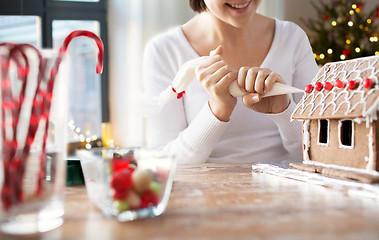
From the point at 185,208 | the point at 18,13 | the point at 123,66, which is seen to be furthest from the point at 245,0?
the point at 18,13

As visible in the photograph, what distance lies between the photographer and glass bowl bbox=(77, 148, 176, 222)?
60 cm

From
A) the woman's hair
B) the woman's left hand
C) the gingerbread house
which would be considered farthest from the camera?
the woman's hair

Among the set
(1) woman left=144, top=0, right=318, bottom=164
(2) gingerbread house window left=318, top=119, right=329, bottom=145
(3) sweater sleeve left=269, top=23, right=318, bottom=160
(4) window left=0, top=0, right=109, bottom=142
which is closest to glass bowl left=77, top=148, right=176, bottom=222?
(2) gingerbread house window left=318, top=119, right=329, bottom=145

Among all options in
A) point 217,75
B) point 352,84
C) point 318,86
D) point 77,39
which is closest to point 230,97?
point 217,75

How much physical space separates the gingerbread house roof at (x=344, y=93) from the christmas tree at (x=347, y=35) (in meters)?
2.57

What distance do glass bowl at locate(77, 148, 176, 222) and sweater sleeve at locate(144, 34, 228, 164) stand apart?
2.16 feet

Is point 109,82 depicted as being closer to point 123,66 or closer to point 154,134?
point 123,66

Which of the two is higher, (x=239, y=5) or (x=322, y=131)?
(x=239, y=5)

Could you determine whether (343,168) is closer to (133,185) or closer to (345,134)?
(345,134)

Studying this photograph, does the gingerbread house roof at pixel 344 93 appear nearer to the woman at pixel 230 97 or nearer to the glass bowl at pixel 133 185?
the woman at pixel 230 97

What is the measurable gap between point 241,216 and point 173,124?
0.95 meters

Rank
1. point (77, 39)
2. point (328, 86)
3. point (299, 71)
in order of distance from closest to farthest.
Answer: point (328, 86), point (299, 71), point (77, 39)

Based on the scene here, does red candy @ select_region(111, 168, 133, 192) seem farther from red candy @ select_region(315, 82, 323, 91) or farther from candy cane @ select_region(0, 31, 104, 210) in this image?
red candy @ select_region(315, 82, 323, 91)

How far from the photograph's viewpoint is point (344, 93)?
93cm
